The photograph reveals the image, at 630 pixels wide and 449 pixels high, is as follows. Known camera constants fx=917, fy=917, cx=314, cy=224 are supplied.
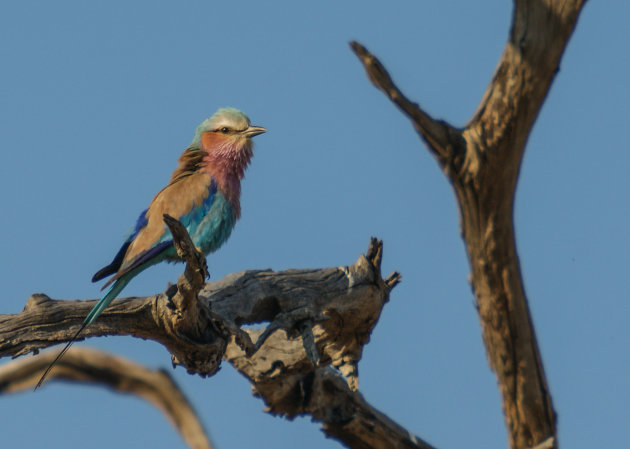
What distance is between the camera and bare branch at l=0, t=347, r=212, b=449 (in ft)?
17.2

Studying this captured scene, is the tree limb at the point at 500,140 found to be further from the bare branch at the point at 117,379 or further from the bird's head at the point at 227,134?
the bird's head at the point at 227,134

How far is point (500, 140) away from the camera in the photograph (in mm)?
3482

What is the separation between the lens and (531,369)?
13.5ft

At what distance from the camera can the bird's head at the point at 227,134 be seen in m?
6.86

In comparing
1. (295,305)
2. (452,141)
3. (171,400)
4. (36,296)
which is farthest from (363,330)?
(452,141)

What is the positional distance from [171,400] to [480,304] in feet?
7.27

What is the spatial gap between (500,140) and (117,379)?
10.2 feet

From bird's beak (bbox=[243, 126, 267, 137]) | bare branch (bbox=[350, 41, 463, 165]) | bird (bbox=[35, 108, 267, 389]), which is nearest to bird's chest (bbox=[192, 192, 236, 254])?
bird (bbox=[35, 108, 267, 389])

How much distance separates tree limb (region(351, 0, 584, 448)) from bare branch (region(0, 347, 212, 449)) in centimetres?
214

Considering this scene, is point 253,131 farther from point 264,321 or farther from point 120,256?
point 264,321

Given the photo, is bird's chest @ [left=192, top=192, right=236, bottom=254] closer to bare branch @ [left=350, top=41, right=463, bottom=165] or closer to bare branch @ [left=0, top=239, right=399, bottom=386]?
bare branch @ [left=0, top=239, right=399, bottom=386]

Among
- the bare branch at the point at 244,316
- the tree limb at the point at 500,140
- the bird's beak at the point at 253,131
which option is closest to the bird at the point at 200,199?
the bird's beak at the point at 253,131

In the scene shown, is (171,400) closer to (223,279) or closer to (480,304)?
(223,279)

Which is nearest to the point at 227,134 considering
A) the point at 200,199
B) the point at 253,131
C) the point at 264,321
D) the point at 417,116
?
the point at 253,131
